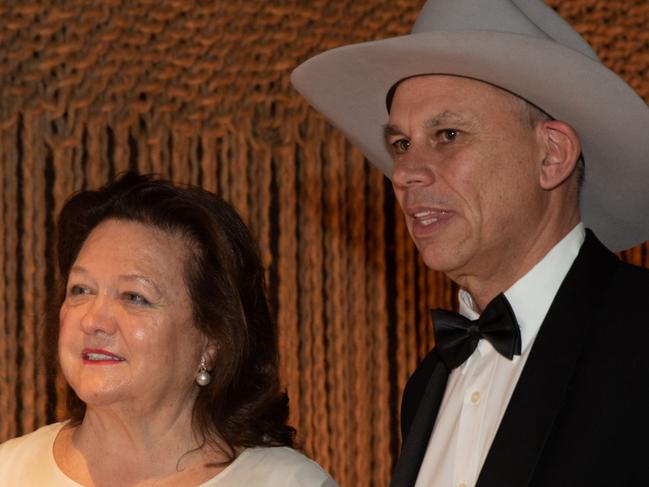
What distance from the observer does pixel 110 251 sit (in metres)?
A: 2.60

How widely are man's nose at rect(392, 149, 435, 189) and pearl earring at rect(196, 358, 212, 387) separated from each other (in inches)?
21.8

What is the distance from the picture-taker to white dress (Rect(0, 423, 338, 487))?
2.56 m

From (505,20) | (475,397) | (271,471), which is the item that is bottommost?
(271,471)

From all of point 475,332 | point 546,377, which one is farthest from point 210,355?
point 546,377

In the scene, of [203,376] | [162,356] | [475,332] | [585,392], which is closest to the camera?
[585,392]

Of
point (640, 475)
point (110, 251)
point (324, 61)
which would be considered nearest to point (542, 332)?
point (640, 475)

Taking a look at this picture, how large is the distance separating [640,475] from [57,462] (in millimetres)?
1138

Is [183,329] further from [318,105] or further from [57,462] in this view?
[318,105]

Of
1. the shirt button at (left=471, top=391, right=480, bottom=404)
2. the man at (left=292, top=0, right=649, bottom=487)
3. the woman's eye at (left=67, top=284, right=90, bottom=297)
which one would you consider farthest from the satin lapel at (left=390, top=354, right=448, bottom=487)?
the woman's eye at (left=67, top=284, right=90, bottom=297)

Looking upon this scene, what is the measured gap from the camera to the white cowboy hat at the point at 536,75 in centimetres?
228

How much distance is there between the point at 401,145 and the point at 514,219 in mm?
270

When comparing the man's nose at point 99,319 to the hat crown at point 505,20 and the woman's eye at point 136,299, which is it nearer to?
the woman's eye at point 136,299

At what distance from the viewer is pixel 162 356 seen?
254 centimetres

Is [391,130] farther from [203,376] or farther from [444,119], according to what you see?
[203,376]
